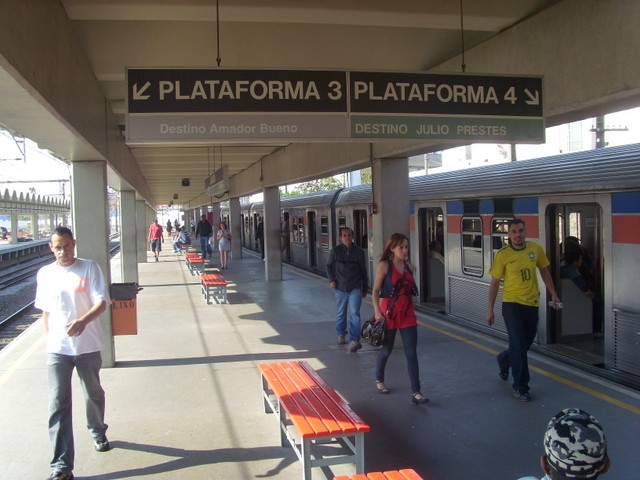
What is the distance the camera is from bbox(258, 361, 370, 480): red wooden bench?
370 cm

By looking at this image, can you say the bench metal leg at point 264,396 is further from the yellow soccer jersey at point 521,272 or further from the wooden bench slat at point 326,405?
the yellow soccer jersey at point 521,272

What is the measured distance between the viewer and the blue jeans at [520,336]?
5.54m

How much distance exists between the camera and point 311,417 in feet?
12.9

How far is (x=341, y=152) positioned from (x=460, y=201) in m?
2.00

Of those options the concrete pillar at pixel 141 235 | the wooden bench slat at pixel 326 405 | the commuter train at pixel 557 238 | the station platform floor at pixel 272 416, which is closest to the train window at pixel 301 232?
the commuter train at pixel 557 238

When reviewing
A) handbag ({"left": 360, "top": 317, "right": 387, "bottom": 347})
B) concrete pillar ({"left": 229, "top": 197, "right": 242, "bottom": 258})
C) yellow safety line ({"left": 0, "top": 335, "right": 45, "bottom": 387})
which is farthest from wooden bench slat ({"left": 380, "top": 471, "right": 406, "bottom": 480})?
concrete pillar ({"left": 229, "top": 197, "right": 242, "bottom": 258})

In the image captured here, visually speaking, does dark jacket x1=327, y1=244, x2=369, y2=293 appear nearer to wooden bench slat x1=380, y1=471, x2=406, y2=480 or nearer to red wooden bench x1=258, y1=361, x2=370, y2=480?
red wooden bench x1=258, y1=361, x2=370, y2=480

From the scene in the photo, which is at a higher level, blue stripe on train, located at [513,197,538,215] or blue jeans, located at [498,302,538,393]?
blue stripe on train, located at [513,197,538,215]

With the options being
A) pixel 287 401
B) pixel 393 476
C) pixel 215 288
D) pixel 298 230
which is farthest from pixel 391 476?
pixel 298 230

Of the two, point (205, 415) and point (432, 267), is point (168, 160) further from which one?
point (205, 415)

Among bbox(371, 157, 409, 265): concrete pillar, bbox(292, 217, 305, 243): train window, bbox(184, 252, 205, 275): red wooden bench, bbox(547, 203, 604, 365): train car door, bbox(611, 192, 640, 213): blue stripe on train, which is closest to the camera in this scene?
bbox(611, 192, 640, 213): blue stripe on train

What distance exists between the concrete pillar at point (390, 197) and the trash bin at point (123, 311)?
3.19 metres

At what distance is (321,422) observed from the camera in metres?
3.82

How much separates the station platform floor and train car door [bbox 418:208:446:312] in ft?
5.43
